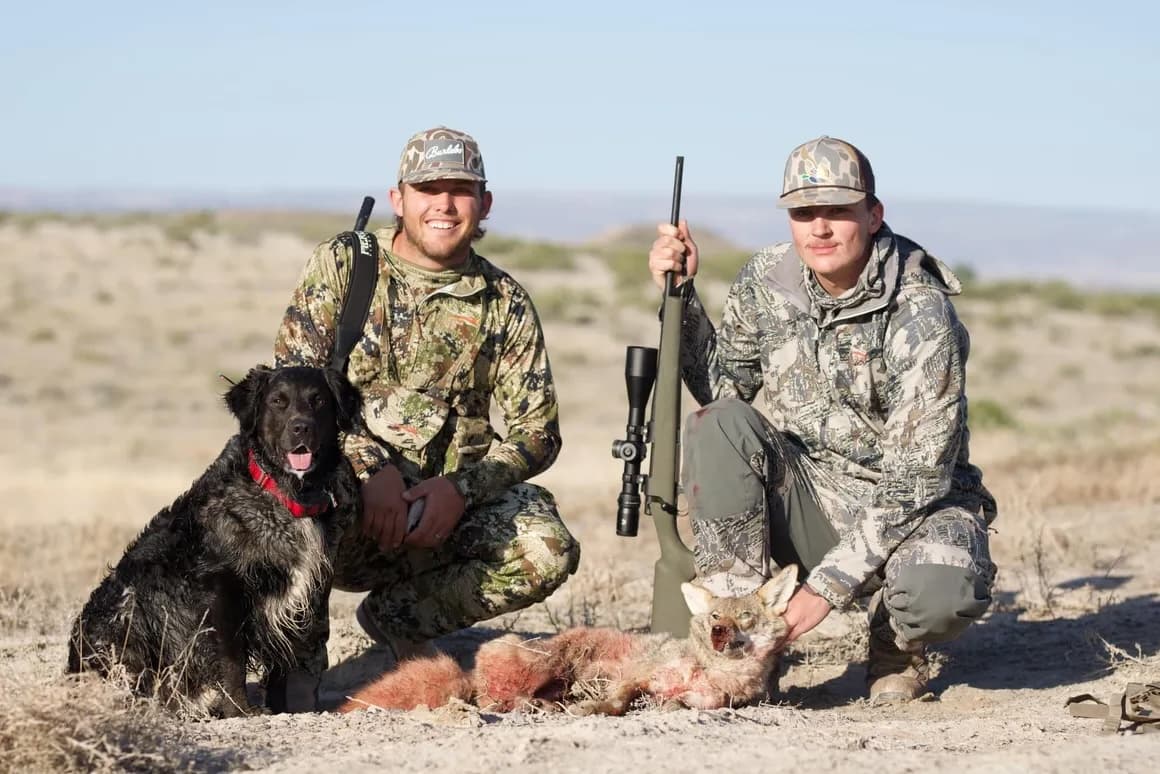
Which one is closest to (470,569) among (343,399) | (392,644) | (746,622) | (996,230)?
(392,644)

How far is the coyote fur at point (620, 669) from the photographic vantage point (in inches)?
187

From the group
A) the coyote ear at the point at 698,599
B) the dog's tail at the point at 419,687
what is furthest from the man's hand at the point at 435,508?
the coyote ear at the point at 698,599

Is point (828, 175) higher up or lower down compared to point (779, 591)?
higher up

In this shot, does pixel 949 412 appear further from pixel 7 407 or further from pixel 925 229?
pixel 925 229

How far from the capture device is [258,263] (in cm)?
3544

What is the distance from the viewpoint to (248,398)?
16.8ft

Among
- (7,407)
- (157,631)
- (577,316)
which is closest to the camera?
(157,631)

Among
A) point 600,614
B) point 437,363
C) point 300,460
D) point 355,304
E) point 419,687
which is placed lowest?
point 600,614

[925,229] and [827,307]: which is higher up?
[925,229]


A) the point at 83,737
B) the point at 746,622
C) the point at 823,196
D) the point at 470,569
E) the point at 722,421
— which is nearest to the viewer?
the point at 83,737

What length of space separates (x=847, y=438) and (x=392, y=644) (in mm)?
2001

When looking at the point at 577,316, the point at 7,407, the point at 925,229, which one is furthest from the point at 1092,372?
the point at 925,229

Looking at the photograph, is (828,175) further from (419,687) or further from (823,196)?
(419,687)

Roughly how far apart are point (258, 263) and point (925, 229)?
109124 millimetres
